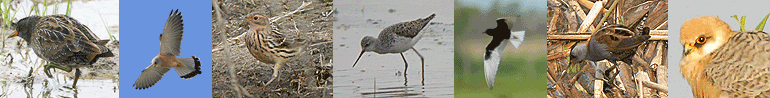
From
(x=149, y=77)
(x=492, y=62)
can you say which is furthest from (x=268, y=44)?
(x=492, y=62)

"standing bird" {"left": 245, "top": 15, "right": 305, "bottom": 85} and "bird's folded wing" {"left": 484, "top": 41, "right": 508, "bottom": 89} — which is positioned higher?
"standing bird" {"left": 245, "top": 15, "right": 305, "bottom": 85}

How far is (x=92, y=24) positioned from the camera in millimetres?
2406

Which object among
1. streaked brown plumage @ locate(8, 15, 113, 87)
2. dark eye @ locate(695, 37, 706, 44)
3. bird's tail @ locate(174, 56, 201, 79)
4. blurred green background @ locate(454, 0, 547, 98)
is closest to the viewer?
streaked brown plumage @ locate(8, 15, 113, 87)

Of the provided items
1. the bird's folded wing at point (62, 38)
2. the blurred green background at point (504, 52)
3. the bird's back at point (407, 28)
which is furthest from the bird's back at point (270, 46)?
the blurred green background at point (504, 52)

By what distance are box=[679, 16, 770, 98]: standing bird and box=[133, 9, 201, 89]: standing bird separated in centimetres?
278

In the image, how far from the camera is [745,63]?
2508 millimetres

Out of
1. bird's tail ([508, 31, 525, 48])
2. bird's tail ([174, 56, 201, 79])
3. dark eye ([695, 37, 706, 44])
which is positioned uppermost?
bird's tail ([508, 31, 525, 48])

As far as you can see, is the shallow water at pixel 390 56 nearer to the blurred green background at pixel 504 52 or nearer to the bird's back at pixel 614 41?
the blurred green background at pixel 504 52

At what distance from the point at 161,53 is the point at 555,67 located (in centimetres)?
225

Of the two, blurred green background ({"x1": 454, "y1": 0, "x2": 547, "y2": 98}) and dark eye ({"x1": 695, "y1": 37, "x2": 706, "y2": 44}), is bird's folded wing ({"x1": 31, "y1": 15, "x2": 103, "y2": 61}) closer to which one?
blurred green background ({"x1": 454, "y1": 0, "x2": 547, "y2": 98})

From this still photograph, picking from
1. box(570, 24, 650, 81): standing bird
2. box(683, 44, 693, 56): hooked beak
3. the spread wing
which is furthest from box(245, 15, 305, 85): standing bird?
box(683, 44, 693, 56): hooked beak

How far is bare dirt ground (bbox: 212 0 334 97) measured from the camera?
2.48m

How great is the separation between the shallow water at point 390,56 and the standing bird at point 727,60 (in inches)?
54.7

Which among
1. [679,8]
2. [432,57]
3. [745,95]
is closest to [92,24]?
[432,57]
